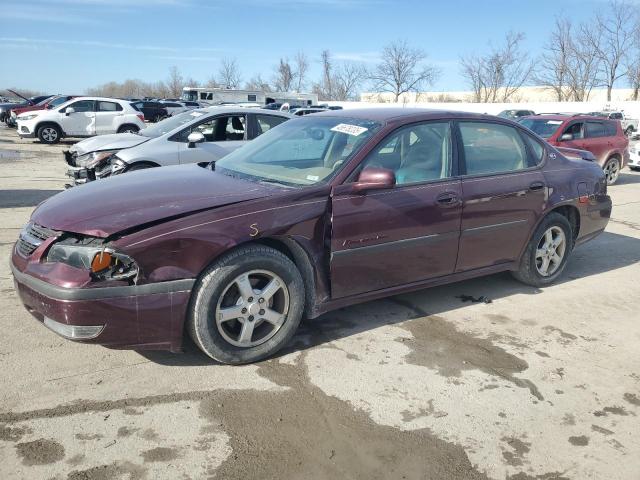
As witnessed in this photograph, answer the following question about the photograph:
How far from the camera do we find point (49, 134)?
19.9 metres

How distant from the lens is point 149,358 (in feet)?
12.1

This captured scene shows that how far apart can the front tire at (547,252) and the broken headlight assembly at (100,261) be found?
11.8 feet

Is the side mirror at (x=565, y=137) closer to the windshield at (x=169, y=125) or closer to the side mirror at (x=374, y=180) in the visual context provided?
the windshield at (x=169, y=125)

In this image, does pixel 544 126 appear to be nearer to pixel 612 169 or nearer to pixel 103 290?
pixel 612 169

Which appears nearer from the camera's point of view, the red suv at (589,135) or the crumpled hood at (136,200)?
the crumpled hood at (136,200)

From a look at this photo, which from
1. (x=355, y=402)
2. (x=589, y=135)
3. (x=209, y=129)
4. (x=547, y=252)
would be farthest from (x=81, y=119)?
(x=355, y=402)

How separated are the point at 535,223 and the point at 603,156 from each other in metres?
8.89

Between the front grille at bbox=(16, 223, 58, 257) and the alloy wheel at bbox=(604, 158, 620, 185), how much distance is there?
1256cm

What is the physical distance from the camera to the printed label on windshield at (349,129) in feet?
13.9

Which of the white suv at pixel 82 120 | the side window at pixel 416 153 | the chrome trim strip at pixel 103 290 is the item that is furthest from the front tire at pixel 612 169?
the white suv at pixel 82 120

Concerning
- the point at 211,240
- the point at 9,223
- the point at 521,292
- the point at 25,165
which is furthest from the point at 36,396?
the point at 25,165

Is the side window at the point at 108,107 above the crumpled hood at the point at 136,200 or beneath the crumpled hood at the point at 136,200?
above

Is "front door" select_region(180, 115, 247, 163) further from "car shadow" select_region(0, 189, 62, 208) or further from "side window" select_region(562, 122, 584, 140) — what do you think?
"side window" select_region(562, 122, 584, 140)

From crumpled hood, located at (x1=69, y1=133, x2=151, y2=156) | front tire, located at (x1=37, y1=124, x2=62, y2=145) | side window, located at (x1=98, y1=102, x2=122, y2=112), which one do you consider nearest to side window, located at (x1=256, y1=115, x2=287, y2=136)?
crumpled hood, located at (x1=69, y1=133, x2=151, y2=156)
